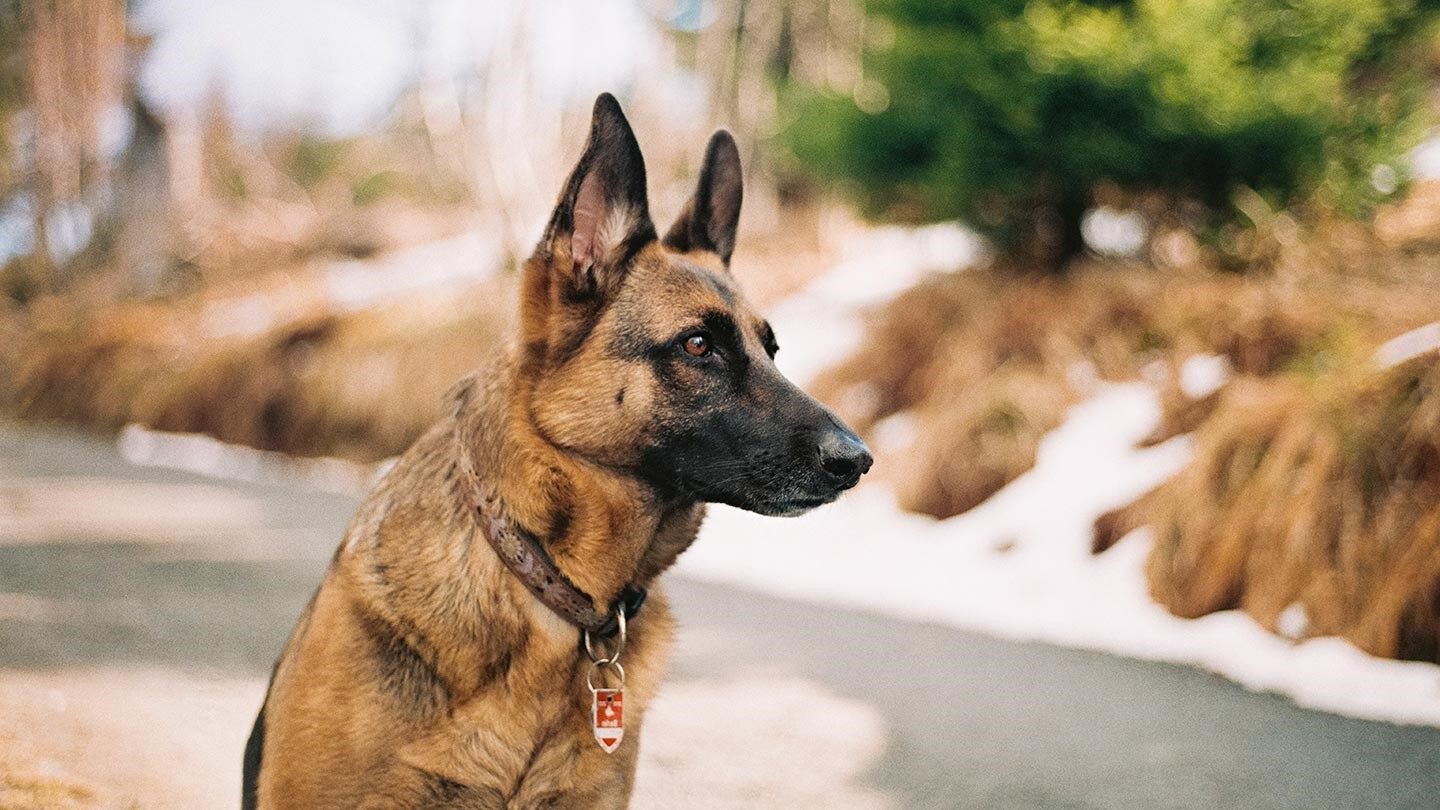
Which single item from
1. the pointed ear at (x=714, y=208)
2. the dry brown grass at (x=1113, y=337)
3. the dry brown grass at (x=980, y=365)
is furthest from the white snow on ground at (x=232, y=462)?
the pointed ear at (x=714, y=208)

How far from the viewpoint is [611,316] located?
2285mm

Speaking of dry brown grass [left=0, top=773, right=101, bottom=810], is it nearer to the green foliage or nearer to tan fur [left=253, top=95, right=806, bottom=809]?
tan fur [left=253, top=95, right=806, bottom=809]

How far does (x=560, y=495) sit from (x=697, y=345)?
445 mm

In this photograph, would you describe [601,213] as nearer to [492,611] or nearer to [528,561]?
[528,561]

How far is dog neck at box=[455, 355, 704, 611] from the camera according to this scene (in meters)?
2.13

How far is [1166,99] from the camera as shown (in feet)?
19.6

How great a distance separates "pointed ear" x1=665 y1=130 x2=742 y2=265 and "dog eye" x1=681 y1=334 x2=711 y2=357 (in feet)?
1.89

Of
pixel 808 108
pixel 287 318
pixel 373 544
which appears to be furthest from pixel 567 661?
pixel 287 318

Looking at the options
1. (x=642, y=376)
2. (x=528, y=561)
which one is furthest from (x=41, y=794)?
(x=642, y=376)

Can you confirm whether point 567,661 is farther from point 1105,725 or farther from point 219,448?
point 219,448

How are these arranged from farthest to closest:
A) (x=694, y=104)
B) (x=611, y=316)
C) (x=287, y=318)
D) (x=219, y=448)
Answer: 1. (x=694, y=104)
2. (x=287, y=318)
3. (x=219, y=448)
4. (x=611, y=316)

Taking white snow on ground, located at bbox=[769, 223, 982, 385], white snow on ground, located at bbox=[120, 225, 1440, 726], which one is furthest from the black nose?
white snow on ground, located at bbox=[769, 223, 982, 385]

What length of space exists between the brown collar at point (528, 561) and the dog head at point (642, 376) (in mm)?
179

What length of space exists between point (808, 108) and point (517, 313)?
625 cm
